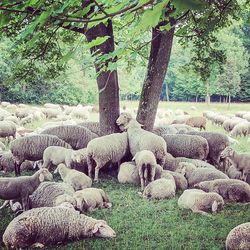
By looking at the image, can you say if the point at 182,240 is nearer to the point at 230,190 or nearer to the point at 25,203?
the point at 230,190

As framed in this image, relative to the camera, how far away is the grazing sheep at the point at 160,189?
7.24m

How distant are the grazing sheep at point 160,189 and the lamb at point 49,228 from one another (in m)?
1.85

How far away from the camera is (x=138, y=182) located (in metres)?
8.36

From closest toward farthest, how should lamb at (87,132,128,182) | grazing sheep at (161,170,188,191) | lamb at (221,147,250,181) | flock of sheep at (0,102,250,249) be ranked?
flock of sheep at (0,102,250,249)
grazing sheep at (161,170,188,191)
lamb at (221,147,250,181)
lamb at (87,132,128,182)

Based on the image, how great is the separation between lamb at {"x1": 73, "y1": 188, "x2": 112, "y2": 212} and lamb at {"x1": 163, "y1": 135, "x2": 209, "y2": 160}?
3.49 meters

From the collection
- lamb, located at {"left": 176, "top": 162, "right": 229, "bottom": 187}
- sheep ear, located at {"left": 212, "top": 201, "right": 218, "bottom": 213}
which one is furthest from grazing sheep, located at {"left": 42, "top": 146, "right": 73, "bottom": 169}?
sheep ear, located at {"left": 212, "top": 201, "right": 218, "bottom": 213}

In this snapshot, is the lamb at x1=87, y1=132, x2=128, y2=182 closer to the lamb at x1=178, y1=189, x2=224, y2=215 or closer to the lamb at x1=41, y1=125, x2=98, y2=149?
the lamb at x1=41, y1=125, x2=98, y2=149

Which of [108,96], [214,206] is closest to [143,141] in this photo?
[108,96]

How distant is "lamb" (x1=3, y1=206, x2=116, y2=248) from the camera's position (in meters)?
5.05

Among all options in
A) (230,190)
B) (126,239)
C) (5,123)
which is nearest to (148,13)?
(126,239)

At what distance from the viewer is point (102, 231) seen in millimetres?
5473

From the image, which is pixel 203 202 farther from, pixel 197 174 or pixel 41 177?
pixel 41 177

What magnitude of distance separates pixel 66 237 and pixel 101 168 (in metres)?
3.96

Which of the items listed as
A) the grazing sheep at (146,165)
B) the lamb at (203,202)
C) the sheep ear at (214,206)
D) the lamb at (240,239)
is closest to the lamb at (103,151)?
the grazing sheep at (146,165)
